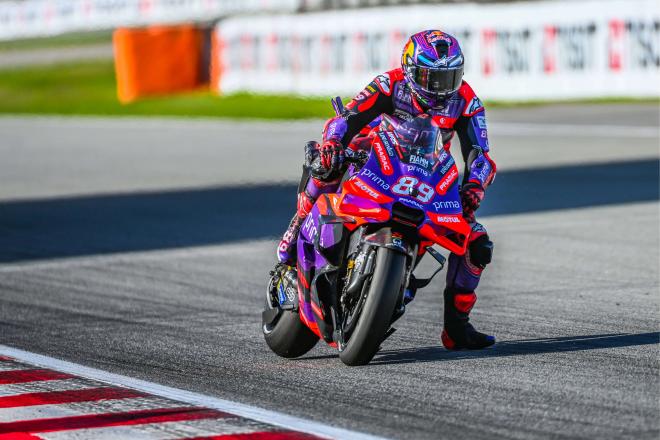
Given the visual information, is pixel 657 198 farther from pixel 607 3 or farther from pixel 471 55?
pixel 471 55

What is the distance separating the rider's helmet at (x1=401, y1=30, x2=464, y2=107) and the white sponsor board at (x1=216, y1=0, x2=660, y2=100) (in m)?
19.1

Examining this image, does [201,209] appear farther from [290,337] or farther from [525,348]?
[525,348]

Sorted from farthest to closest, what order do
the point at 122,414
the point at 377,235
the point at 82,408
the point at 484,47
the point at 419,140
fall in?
the point at 484,47
the point at 419,140
the point at 377,235
the point at 82,408
the point at 122,414

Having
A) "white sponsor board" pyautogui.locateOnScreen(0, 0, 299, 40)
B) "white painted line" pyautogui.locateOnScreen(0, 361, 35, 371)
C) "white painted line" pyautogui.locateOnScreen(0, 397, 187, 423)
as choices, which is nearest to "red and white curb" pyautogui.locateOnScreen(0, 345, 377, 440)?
"white painted line" pyautogui.locateOnScreen(0, 397, 187, 423)

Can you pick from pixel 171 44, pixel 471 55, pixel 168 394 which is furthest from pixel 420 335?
pixel 171 44

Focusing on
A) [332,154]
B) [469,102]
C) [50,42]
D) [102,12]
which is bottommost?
[50,42]

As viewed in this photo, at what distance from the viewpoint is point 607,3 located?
1037 inches

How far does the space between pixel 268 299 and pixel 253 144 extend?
16890 mm

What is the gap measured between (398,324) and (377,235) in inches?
74.5

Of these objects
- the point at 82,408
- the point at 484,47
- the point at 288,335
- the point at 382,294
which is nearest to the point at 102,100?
the point at 484,47

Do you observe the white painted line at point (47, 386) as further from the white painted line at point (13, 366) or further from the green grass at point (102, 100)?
the green grass at point (102, 100)

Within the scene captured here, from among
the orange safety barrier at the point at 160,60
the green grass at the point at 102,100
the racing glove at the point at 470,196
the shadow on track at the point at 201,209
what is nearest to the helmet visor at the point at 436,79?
the racing glove at the point at 470,196

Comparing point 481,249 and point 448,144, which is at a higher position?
point 448,144

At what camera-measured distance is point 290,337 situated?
288 inches
